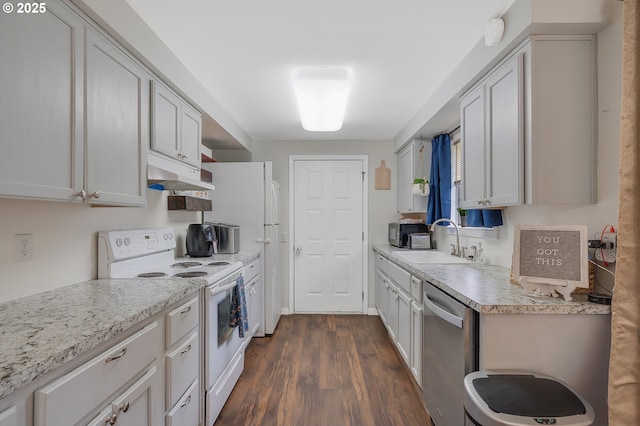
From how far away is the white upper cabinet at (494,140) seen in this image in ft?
5.52

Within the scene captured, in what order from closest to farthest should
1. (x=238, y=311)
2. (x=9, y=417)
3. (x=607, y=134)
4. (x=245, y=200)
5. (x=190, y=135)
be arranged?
(x=9, y=417) < (x=607, y=134) < (x=238, y=311) < (x=190, y=135) < (x=245, y=200)

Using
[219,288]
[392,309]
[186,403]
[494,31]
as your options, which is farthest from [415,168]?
[186,403]

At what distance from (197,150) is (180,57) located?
0.69 metres

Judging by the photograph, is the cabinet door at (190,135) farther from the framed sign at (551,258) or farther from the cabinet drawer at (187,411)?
the framed sign at (551,258)

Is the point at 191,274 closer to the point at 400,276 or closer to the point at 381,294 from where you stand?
the point at 400,276

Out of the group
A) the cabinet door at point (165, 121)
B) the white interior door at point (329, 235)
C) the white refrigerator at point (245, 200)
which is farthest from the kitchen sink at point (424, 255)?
the cabinet door at point (165, 121)

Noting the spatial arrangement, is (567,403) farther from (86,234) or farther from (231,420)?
(86,234)

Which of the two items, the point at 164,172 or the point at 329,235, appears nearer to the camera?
the point at 164,172

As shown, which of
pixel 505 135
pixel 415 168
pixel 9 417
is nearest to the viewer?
pixel 9 417

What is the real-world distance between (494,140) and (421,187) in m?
1.64

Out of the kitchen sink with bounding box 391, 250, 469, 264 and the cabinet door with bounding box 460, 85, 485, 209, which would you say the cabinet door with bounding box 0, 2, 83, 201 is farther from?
the kitchen sink with bounding box 391, 250, 469, 264

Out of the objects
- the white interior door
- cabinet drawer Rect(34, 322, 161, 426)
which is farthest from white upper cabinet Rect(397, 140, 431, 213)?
cabinet drawer Rect(34, 322, 161, 426)

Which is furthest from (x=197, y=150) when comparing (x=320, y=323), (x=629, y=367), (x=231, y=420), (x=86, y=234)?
(x=629, y=367)

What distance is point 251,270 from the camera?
3.11 metres
